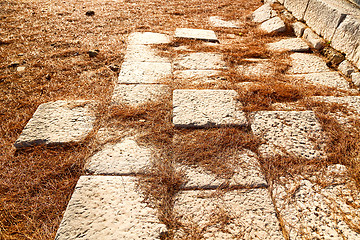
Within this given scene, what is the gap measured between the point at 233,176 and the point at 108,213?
0.85 metres

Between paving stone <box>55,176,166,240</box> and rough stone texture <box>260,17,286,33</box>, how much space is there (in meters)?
3.53

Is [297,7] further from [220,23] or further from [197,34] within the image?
[197,34]

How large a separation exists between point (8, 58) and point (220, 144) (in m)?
3.00

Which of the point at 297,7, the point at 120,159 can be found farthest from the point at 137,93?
the point at 297,7

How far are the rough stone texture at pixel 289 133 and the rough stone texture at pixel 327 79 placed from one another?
736 mm

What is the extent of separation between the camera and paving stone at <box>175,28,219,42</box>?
378 cm

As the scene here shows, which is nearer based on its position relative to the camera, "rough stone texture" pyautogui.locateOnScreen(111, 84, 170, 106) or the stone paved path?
the stone paved path

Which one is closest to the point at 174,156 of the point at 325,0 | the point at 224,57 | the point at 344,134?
the point at 344,134

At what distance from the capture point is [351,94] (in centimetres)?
255

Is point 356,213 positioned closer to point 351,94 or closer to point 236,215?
point 236,215

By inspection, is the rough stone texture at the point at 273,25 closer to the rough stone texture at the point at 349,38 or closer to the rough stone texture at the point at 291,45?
the rough stone texture at the point at 291,45

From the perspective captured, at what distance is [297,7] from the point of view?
159 inches

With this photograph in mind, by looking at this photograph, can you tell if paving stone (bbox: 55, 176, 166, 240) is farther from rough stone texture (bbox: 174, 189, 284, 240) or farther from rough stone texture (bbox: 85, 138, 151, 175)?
rough stone texture (bbox: 174, 189, 284, 240)

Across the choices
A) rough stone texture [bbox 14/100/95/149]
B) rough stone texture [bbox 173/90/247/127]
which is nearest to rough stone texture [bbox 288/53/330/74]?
rough stone texture [bbox 173/90/247/127]
